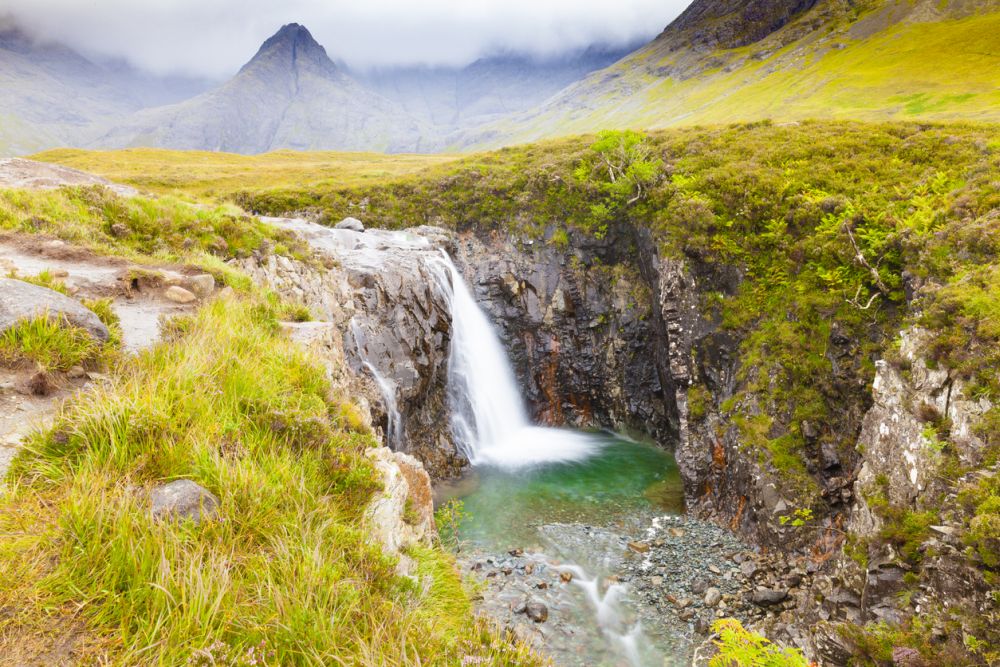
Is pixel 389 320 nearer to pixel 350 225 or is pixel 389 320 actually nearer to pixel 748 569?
pixel 350 225

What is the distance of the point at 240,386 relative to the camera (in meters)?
5.55

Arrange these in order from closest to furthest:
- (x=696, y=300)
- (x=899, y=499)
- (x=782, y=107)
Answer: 1. (x=899, y=499)
2. (x=696, y=300)
3. (x=782, y=107)

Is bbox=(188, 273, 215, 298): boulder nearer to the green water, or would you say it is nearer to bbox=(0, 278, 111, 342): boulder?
bbox=(0, 278, 111, 342): boulder

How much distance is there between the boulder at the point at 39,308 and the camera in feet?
17.7

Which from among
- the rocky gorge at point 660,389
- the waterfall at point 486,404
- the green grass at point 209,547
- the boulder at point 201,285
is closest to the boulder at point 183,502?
the green grass at point 209,547

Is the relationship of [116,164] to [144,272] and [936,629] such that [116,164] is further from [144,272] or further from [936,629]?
[936,629]

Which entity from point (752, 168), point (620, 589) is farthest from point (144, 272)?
point (752, 168)

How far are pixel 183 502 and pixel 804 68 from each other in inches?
4875

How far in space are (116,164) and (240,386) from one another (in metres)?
67.6

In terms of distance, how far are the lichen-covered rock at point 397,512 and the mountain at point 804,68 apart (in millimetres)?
45259

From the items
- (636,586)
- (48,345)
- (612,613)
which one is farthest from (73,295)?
(636,586)

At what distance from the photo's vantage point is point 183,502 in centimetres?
380

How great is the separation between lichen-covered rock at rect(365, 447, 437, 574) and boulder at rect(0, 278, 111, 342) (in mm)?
3987

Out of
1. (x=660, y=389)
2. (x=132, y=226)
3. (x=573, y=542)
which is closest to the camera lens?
(x=132, y=226)
